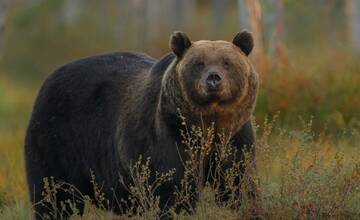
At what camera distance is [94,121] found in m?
7.46

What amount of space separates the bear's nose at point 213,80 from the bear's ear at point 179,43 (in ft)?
1.69

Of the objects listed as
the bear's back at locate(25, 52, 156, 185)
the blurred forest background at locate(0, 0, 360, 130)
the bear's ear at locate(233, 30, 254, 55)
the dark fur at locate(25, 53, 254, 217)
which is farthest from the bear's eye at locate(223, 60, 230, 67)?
the blurred forest background at locate(0, 0, 360, 130)

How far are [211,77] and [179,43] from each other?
0.56 metres

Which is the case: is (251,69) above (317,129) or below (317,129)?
above

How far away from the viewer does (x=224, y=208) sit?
6496 mm

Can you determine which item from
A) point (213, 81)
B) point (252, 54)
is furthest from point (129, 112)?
point (252, 54)

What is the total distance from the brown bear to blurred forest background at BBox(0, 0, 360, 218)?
946 millimetres

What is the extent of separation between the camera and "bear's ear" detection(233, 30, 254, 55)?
21.8 ft

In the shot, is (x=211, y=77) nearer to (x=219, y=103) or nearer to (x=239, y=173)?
(x=219, y=103)

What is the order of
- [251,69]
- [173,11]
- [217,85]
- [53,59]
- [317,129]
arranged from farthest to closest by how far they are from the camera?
1. [173,11]
2. [53,59]
3. [317,129]
4. [251,69]
5. [217,85]

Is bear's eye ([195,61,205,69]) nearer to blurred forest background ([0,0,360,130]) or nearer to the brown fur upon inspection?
the brown fur

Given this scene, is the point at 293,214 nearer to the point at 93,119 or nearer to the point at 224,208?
the point at 224,208

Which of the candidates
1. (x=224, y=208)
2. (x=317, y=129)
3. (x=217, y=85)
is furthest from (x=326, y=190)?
(x=317, y=129)

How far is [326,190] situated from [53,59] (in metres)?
16.6
